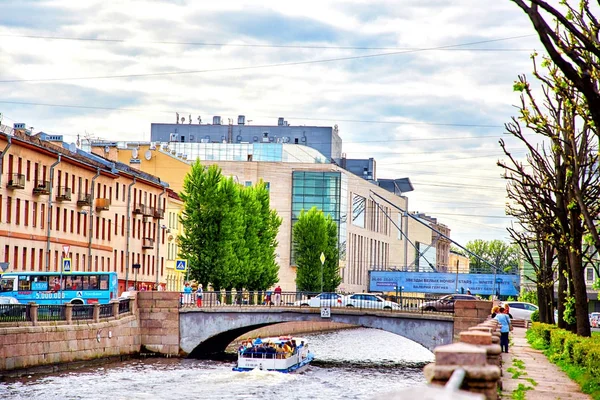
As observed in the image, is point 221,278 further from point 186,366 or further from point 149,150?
point 149,150

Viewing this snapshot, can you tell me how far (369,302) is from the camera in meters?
75.6

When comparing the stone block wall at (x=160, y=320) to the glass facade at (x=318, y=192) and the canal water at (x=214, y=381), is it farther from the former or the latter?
the glass facade at (x=318, y=192)

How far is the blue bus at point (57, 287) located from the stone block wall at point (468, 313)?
1959 cm

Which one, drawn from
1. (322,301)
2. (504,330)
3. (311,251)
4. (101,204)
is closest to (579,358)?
(504,330)

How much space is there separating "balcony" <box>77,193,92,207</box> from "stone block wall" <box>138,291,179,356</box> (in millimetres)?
14231

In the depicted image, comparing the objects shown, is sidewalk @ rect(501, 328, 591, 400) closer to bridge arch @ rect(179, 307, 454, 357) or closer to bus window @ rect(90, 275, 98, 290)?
bridge arch @ rect(179, 307, 454, 357)

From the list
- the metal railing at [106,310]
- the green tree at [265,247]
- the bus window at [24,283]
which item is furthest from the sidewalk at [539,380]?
the green tree at [265,247]

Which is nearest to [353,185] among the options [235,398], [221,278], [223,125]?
[223,125]

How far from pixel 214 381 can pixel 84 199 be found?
102 ft

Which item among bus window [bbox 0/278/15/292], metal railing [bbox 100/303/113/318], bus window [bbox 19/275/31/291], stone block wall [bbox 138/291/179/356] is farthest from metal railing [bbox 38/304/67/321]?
stone block wall [bbox 138/291/179/356]

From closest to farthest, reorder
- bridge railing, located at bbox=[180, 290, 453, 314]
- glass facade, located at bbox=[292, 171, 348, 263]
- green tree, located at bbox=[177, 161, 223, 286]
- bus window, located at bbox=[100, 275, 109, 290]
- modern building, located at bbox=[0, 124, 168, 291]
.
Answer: bus window, located at bbox=[100, 275, 109, 290] < modern building, located at bbox=[0, 124, 168, 291] < bridge railing, located at bbox=[180, 290, 453, 314] < green tree, located at bbox=[177, 161, 223, 286] < glass facade, located at bbox=[292, 171, 348, 263]

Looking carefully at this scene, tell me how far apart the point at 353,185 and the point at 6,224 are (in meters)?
85.2

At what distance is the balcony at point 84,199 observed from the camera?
75.2 metres

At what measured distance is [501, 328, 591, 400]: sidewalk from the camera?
2275 centimetres
